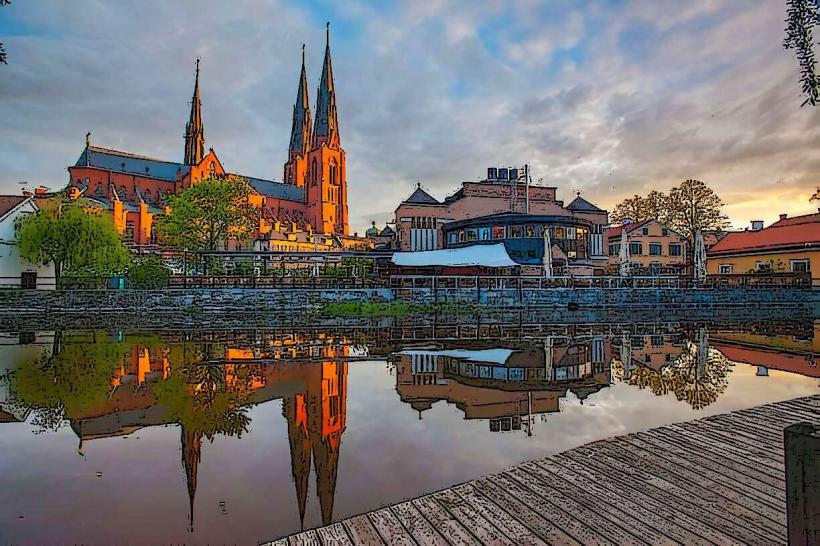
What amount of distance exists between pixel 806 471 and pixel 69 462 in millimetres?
6869

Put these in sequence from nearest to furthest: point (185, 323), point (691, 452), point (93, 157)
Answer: point (691, 452)
point (185, 323)
point (93, 157)

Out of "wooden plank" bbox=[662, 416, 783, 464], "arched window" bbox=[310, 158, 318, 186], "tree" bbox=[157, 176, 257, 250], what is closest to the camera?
"wooden plank" bbox=[662, 416, 783, 464]

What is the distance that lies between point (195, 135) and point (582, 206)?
5831cm

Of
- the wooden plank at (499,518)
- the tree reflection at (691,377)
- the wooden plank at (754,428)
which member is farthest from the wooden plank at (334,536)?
the tree reflection at (691,377)

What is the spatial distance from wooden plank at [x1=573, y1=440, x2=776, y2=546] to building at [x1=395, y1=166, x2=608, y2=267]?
3329cm

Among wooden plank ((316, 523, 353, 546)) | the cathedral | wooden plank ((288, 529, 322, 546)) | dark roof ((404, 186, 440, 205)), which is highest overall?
the cathedral

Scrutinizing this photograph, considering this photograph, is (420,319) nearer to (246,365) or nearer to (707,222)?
(246,365)

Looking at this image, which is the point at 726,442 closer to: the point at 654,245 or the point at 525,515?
the point at 525,515

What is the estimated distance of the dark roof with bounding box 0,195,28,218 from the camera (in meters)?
35.8

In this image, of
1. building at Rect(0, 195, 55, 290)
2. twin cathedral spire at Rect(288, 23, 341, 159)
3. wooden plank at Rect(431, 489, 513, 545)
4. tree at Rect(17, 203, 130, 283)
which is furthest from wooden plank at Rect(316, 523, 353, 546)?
twin cathedral spire at Rect(288, 23, 341, 159)

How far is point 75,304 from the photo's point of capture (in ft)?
96.0

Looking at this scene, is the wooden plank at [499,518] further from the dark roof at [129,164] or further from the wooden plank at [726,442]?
the dark roof at [129,164]

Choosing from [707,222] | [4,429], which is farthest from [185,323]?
[707,222]

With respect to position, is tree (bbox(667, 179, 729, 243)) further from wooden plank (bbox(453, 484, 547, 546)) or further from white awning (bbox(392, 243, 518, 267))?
wooden plank (bbox(453, 484, 547, 546))
